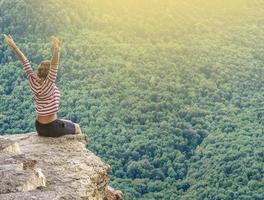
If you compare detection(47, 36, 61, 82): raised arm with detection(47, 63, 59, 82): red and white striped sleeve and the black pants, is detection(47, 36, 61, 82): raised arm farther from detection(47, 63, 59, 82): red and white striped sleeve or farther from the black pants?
the black pants

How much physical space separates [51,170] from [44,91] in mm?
2405

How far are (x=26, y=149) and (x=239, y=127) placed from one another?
69.5m

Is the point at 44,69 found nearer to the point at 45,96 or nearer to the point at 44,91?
the point at 44,91

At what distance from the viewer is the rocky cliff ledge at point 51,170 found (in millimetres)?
13625

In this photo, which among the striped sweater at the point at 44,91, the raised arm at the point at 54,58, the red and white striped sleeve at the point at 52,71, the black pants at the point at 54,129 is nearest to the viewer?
the raised arm at the point at 54,58

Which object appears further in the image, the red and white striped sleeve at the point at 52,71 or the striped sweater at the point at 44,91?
the striped sweater at the point at 44,91

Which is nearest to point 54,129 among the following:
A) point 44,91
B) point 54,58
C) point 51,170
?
point 44,91

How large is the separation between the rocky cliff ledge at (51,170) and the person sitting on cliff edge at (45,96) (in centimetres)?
21

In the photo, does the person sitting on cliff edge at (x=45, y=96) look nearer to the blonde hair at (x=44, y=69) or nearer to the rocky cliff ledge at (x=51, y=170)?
the blonde hair at (x=44, y=69)

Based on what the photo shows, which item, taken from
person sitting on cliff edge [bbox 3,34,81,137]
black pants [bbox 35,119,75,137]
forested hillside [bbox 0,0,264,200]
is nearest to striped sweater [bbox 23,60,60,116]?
person sitting on cliff edge [bbox 3,34,81,137]

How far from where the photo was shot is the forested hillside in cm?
6831

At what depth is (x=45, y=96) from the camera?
56.5 ft

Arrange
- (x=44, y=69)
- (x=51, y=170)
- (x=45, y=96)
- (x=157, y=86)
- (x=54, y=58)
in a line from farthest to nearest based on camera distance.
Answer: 1. (x=157, y=86)
2. (x=45, y=96)
3. (x=44, y=69)
4. (x=54, y=58)
5. (x=51, y=170)

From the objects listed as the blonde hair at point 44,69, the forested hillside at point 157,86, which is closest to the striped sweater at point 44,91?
the blonde hair at point 44,69
